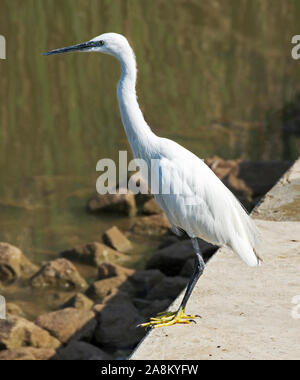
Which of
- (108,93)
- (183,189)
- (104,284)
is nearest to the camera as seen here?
(183,189)

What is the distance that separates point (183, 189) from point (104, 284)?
2905mm

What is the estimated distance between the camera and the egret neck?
4.14 metres

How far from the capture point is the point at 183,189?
4.07 metres

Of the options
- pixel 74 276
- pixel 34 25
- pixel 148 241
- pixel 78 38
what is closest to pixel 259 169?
pixel 148 241

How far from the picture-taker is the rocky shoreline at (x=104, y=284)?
5734 mm

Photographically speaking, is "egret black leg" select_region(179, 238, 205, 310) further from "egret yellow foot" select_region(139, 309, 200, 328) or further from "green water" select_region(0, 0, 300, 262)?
"green water" select_region(0, 0, 300, 262)

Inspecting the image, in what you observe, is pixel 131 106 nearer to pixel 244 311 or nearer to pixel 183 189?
pixel 183 189

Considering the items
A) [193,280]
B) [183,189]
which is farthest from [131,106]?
[193,280]

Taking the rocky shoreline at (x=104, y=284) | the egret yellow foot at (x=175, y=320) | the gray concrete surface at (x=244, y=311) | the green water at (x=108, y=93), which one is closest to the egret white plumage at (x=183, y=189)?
the egret yellow foot at (x=175, y=320)

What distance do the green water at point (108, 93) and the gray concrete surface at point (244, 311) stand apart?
12.3 ft

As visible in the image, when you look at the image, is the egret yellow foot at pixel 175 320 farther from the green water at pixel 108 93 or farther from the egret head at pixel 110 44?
the green water at pixel 108 93

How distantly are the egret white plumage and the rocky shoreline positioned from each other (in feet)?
5.84

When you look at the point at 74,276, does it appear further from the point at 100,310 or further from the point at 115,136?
the point at 115,136

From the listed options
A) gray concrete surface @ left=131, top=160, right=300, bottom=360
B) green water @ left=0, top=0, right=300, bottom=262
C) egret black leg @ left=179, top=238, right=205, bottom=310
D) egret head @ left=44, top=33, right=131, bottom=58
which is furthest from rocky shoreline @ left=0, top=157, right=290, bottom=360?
egret head @ left=44, top=33, right=131, bottom=58
